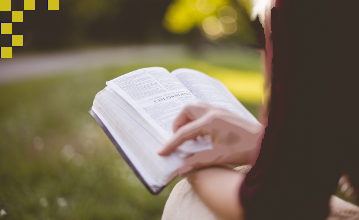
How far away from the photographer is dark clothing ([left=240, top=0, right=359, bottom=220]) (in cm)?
49

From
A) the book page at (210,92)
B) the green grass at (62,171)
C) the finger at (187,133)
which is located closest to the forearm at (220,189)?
the finger at (187,133)

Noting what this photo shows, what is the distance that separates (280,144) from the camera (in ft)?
1.65

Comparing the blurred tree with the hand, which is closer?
the hand

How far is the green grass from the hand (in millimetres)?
1161

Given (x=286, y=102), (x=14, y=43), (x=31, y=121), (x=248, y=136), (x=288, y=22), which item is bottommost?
(x=14, y=43)

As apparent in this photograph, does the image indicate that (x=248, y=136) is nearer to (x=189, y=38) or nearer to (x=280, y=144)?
(x=280, y=144)

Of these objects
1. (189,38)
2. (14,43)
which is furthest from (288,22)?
(189,38)

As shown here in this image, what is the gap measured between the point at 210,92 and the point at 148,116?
31cm

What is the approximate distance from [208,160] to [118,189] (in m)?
1.42

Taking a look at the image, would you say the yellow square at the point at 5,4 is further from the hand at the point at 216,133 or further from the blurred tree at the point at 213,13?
the hand at the point at 216,133

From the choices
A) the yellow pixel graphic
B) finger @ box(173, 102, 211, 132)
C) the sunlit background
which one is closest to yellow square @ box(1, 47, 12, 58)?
the yellow pixel graphic

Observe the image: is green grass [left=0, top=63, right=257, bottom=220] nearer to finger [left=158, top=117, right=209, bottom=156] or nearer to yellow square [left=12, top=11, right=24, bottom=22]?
finger [left=158, top=117, right=209, bottom=156]

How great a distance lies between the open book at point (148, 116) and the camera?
597 millimetres

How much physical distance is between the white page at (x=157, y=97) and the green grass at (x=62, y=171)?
1085 mm
